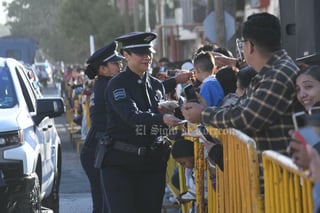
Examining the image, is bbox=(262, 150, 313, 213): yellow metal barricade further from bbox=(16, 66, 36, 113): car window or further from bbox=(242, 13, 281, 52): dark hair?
bbox=(16, 66, 36, 113): car window

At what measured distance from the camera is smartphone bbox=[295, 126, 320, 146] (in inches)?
143

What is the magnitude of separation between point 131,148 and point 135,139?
0.09 meters

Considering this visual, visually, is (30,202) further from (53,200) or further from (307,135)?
(307,135)

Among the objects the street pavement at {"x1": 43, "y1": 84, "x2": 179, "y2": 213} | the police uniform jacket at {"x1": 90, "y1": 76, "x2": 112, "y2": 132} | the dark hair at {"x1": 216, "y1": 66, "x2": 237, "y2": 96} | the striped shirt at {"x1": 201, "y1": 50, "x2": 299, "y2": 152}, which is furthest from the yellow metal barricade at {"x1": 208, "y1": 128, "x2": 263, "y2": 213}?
the street pavement at {"x1": 43, "y1": 84, "x2": 179, "y2": 213}

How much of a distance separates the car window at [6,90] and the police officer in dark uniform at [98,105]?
80 cm

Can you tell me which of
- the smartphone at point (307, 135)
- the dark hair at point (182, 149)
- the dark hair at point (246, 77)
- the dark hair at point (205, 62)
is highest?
the dark hair at point (205, 62)

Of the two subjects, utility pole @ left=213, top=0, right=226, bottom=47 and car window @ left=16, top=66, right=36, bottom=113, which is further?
utility pole @ left=213, top=0, right=226, bottom=47

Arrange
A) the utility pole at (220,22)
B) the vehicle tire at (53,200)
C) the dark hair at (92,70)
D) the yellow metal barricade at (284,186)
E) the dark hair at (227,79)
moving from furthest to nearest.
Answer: the utility pole at (220,22) → the vehicle tire at (53,200) → the dark hair at (92,70) → the dark hair at (227,79) → the yellow metal barricade at (284,186)

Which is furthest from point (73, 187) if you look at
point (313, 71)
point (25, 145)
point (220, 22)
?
point (220, 22)

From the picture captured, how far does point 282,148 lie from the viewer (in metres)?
5.48

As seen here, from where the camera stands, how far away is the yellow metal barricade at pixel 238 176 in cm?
540

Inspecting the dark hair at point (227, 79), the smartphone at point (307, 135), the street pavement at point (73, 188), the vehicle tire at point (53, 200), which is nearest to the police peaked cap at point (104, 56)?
the dark hair at point (227, 79)

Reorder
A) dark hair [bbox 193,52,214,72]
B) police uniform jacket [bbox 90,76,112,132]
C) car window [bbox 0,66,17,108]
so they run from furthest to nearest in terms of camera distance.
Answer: police uniform jacket [bbox 90,76,112,132]
car window [bbox 0,66,17,108]
dark hair [bbox 193,52,214,72]

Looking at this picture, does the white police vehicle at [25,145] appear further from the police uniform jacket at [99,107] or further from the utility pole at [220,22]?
the utility pole at [220,22]
